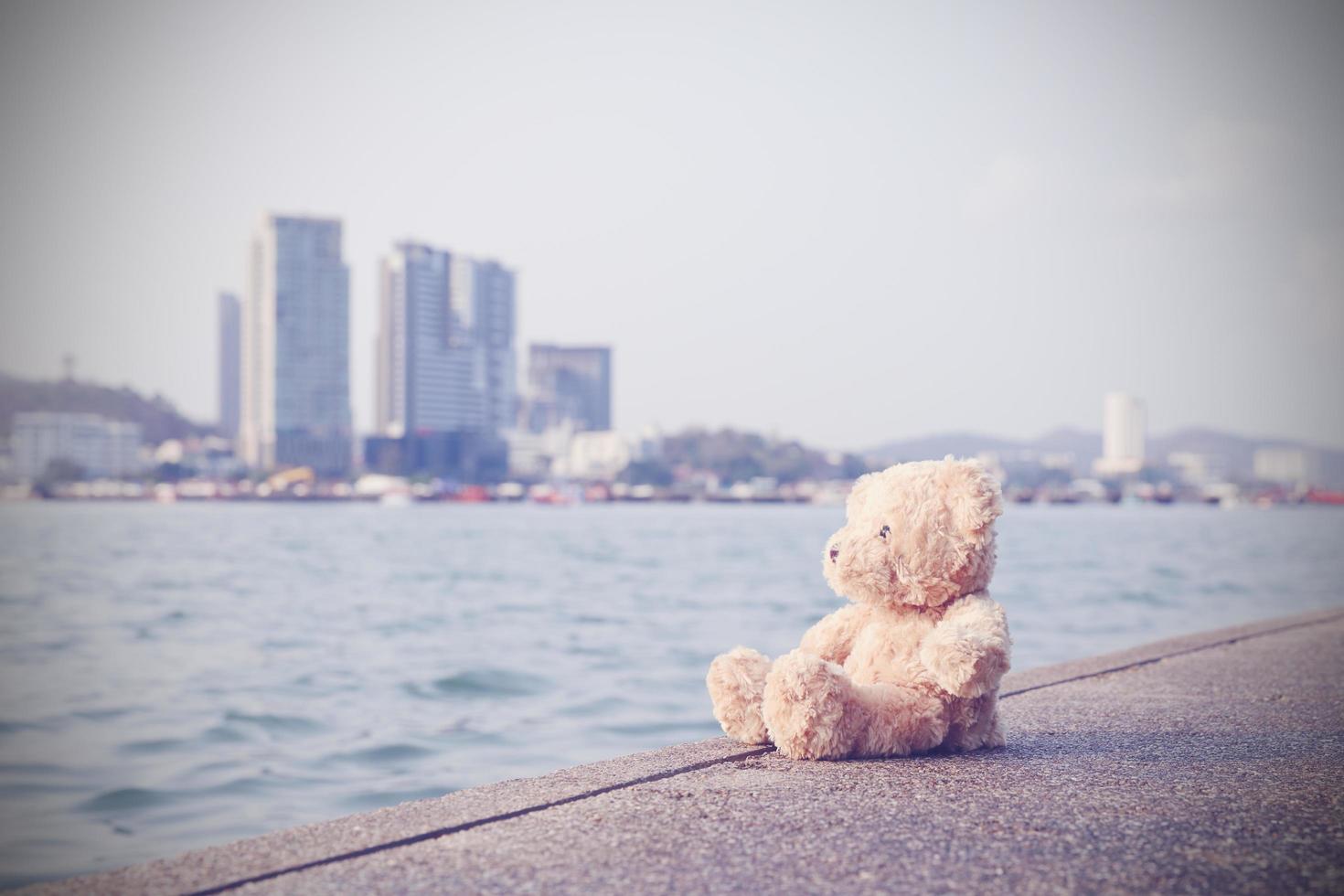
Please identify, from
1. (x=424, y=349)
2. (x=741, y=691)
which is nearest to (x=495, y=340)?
(x=424, y=349)

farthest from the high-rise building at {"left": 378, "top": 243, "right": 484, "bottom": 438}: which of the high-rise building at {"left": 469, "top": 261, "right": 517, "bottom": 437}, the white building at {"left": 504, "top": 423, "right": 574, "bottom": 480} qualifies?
the white building at {"left": 504, "top": 423, "right": 574, "bottom": 480}

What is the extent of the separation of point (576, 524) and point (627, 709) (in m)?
70.3

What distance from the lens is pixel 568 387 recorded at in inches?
7264

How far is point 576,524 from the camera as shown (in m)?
80.7

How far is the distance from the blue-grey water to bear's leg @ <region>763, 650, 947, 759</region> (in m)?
4.47

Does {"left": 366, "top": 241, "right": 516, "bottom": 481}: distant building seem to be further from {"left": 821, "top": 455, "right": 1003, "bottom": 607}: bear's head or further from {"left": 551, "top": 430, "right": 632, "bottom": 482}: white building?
{"left": 821, "top": 455, "right": 1003, "bottom": 607}: bear's head

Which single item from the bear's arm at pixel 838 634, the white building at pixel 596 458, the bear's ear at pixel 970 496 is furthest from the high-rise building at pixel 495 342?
the bear's ear at pixel 970 496

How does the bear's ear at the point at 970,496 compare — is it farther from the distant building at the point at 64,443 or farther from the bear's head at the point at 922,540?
the distant building at the point at 64,443

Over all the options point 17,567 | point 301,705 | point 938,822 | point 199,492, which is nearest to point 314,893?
point 938,822

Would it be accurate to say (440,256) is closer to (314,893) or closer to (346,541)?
(346,541)

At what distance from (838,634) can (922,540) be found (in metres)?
0.54

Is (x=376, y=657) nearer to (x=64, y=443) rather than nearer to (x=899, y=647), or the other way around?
(x=899, y=647)

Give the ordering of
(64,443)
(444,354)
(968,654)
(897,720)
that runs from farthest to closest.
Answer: (444,354) → (64,443) → (897,720) → (968,654)

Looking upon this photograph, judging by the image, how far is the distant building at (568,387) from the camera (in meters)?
179
